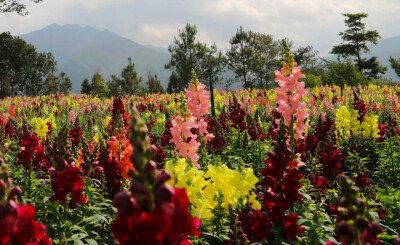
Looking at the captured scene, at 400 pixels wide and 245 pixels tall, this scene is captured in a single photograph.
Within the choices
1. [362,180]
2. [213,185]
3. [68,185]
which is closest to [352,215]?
[213,185]

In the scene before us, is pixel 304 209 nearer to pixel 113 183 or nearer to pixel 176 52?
pixel 113 183

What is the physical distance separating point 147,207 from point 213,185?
7.67 feet

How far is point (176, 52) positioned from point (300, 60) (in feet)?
111

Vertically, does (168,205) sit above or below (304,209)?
above

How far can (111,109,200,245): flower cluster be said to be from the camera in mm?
1376

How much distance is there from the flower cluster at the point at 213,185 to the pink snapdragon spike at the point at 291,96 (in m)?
2.10

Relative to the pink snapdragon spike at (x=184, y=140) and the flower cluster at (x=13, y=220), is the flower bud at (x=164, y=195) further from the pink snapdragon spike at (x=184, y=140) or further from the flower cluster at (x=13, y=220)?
the pink snapdragon spike at (x=184, y=140)

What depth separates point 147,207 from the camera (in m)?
1.48

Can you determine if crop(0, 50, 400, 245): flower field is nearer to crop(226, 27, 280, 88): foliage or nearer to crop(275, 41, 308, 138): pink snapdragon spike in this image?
crop(275, 41, 308, 138): pink snapdragon spike

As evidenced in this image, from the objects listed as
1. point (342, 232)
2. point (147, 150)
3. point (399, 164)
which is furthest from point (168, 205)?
point (399, 164)

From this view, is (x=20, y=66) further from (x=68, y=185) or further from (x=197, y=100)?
(x=68, y=185)

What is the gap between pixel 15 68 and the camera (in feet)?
192

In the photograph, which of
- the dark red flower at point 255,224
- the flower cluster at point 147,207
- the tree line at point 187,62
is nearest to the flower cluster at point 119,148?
the dark red flower at point 255,224

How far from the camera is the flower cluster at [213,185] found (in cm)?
344
